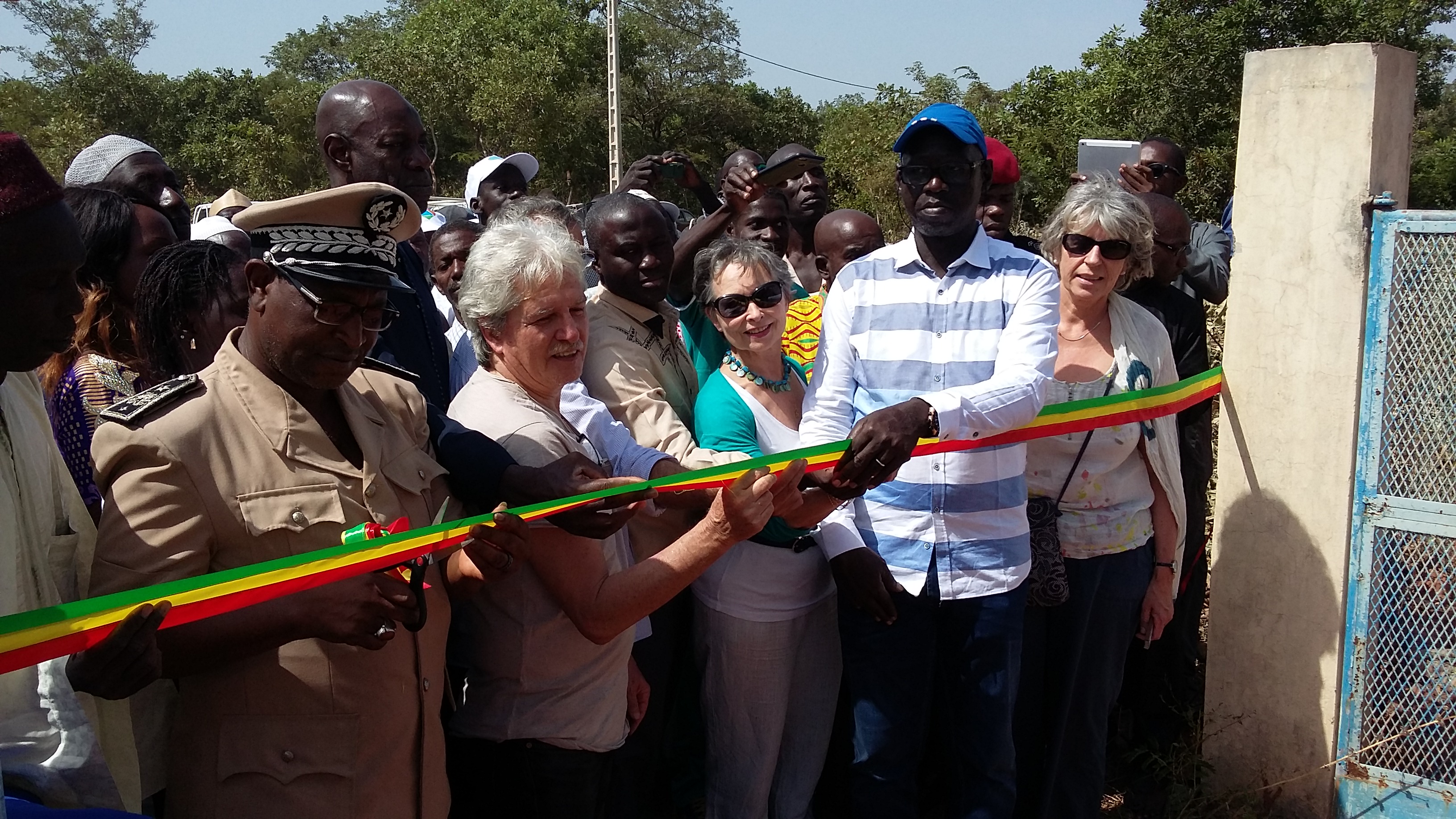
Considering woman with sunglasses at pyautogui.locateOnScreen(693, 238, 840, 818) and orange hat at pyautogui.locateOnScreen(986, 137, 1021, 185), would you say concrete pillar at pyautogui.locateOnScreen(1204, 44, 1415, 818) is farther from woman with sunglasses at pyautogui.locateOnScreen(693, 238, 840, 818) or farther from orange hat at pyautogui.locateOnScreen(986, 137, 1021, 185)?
woman with sunglasses at pyautogui.locateOnScreen(693, 238, 840, 818)

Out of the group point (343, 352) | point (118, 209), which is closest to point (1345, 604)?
point (343, 352)

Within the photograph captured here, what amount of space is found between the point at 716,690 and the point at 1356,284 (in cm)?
286

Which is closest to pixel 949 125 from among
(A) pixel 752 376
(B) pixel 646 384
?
(A) pixel 752 376

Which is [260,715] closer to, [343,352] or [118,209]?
[343,352]

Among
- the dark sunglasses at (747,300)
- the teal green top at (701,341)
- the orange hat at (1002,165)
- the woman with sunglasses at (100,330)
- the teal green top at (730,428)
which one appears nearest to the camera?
the woman with sunglasses at (100,330)

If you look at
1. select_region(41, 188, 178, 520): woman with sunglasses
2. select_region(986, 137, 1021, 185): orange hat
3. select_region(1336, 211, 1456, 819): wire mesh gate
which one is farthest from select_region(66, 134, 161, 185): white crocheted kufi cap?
select_region(1336, 211, 1456, 819): wire mesh gate

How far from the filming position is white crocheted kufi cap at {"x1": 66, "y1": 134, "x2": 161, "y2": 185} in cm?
461

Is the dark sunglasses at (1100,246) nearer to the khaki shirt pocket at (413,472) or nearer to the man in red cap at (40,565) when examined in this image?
the khaki shirt pocket at (413,472)

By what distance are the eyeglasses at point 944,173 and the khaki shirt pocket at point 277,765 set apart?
239cm

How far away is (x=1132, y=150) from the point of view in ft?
20.4

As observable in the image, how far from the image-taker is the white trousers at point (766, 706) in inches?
144

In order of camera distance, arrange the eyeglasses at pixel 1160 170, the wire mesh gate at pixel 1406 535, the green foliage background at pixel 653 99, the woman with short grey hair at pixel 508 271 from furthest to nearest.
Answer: the green foliage background at pixel 653 99 < the eyeglasses at pixel 1160 170 < the wire mesh gate at pixel 1406 535 < the woman with short grey hair at pixel 508 271

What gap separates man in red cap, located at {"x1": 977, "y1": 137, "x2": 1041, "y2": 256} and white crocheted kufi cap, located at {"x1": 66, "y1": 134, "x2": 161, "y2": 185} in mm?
3790

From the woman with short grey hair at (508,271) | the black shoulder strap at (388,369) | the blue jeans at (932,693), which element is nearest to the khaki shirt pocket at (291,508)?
the black shoulder strap at (388,369)
